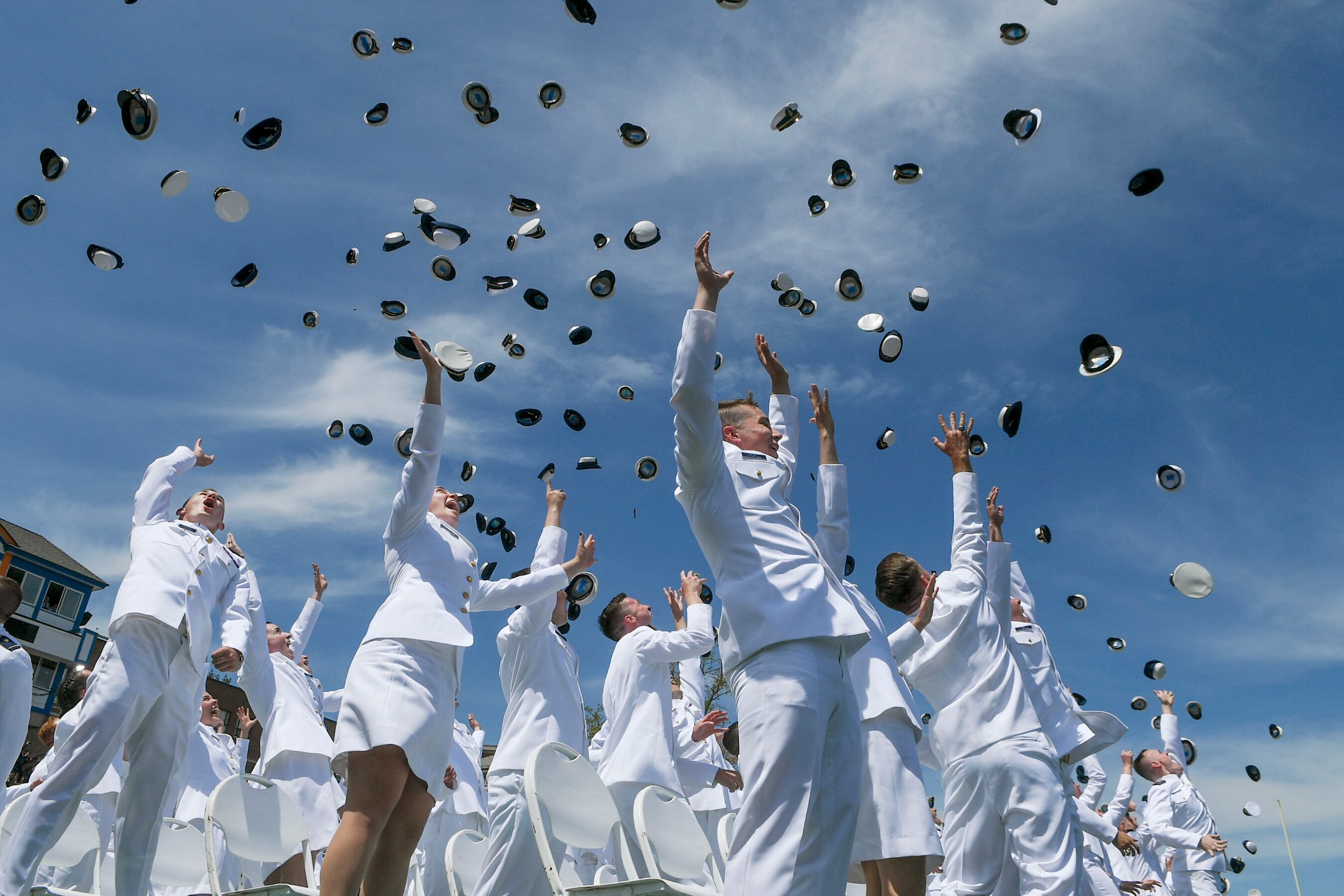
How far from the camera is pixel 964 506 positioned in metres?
6.31

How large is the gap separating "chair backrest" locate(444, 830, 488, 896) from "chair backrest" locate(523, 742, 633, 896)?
2.60 feet

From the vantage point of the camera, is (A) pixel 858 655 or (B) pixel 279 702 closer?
(A) pixel 858 655

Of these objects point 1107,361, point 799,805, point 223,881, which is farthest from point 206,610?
point 1107,361

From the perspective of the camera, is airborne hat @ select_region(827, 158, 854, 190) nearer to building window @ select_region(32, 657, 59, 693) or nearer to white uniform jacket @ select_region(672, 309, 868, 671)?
white uniform jacket @ select_region(672, 309, 868, 671)

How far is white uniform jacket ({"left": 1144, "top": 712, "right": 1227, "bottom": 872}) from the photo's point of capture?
13.7 meters

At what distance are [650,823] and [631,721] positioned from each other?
6.17 ft

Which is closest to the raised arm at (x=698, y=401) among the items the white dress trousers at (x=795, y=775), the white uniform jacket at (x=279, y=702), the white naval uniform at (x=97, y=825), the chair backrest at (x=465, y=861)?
the white dress trousers at (x=795, y=775)

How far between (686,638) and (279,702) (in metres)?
3.83

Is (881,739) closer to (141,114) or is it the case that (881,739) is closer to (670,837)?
(670,837)

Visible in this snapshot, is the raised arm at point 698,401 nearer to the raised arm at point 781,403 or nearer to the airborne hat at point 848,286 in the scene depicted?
the raised arm at point 781,403

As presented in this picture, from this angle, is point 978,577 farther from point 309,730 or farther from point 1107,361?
point 309,730

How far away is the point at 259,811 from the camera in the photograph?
5.56 metres

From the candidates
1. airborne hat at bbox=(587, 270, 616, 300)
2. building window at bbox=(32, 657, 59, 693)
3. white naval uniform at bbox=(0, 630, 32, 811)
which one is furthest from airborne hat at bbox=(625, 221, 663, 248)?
building window at bbox=(32, 657, 59, 693)

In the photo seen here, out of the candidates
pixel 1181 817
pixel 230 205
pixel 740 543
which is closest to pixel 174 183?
pixel 230 205
